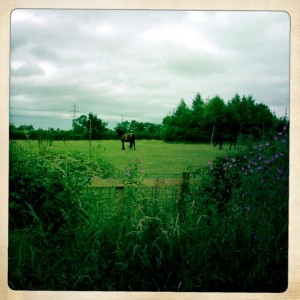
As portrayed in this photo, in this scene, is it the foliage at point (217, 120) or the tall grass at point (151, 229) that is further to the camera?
the foliage at point (217, 120)

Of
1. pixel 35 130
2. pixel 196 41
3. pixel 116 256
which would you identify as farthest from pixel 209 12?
pixel 116 256

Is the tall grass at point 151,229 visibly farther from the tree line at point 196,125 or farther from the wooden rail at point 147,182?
the tree line at point 196,125

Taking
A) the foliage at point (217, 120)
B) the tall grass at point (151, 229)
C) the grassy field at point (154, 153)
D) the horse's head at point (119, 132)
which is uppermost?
the foliage at point (217, 120)

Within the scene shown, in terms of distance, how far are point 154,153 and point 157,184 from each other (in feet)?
0.73

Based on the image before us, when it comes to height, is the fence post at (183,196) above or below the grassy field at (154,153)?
below

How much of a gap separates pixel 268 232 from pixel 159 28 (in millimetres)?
1565

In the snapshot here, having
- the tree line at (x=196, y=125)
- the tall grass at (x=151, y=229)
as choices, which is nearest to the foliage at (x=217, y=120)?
the tree line at (x=196, y=125)

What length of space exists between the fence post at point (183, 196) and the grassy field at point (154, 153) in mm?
50

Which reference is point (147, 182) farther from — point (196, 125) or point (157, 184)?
point (196, 125)

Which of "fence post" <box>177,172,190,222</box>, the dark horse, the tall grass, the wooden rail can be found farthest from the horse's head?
"fence post" <box>177,172,190,222</box>

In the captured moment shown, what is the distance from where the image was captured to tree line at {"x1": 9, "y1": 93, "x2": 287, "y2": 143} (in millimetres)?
3330

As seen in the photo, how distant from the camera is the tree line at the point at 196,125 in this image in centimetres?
333

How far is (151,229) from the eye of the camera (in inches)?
129

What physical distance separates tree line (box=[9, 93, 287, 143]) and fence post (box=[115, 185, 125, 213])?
1.21 ft
